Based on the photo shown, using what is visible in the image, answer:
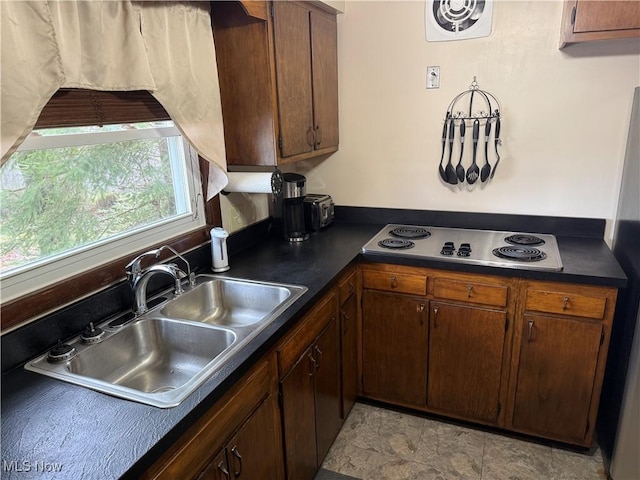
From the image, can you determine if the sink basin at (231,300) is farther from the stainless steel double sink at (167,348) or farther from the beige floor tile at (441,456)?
the beige floor tile at (441,456)

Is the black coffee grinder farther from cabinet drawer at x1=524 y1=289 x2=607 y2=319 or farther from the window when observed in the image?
cabinet drawer at x1=524 y1=289 x2=607 y2=319

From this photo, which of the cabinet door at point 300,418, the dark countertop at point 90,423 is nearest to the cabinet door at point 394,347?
the cabinet door at point 300,418

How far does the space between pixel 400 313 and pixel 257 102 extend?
1.22 meters

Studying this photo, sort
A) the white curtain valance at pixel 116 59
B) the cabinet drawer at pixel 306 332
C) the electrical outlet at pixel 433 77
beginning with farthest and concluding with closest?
1. the electrical outlet at pixel 433 77
2. the cabinet drawer at pixel 306 332
3. the white curtain valance at pixel 116 59

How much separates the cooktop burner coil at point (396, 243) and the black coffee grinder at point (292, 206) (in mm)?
445

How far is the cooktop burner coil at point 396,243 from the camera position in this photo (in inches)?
88.5

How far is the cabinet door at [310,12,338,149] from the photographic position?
2277mm

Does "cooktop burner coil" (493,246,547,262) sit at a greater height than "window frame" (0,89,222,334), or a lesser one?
lesser

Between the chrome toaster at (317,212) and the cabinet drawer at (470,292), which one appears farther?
the chrome toaster at (317,212)

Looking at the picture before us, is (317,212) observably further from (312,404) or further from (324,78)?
(312,404)

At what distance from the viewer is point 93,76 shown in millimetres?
1373

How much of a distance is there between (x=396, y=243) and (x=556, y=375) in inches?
37.1

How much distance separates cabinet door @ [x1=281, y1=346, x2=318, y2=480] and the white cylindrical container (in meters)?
0.57

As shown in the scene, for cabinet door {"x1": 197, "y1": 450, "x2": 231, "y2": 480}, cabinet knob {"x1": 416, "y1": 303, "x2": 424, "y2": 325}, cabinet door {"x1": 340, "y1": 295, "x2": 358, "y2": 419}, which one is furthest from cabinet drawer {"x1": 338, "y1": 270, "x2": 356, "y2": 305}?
cabinet door {"x1": 197, "y1": 450, "x2": 231, "y2": 480}
